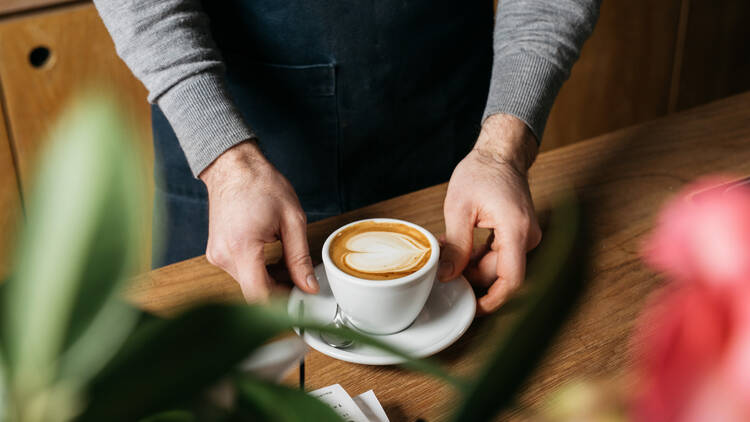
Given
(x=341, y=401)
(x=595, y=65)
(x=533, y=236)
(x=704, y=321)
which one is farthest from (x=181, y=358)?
(x=595, y=65)

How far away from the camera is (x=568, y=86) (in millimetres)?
2346

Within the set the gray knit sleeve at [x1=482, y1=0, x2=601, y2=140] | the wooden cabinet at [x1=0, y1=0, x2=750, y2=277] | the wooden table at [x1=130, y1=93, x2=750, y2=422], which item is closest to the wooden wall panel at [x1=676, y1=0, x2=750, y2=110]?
the wooden cabinet at [x1=0, y1=0, x2=750, y2=277]

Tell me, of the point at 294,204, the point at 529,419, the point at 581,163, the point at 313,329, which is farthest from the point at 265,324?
the point at 581,163

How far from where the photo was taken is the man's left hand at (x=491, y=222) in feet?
2.31

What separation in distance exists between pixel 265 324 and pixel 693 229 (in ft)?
0.35

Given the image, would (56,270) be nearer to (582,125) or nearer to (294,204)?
(294,204)

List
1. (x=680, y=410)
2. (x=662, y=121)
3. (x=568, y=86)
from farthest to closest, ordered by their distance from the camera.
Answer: (x=568, y=86) → (x=662, y=121) → (x=680, y=410)

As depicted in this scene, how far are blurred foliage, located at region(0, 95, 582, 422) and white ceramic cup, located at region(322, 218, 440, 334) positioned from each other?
0.43m

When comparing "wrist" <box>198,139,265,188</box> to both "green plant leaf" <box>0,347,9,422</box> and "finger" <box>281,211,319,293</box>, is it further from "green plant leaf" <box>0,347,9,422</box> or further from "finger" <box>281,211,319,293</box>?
"green plant leaf" <box>0,347,9,422</box>

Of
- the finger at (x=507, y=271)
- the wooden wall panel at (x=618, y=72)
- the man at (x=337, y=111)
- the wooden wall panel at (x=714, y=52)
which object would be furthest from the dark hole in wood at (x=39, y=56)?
the wooden wall panel at (x=714, y=52)

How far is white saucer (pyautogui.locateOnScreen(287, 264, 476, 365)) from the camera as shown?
61 centimetres

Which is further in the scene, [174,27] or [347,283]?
Result: [174,27]

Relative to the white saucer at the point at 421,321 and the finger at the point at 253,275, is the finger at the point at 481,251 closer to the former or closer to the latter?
the white saucer at the point at 421,321

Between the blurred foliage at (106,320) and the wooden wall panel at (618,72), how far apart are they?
7.42ft
